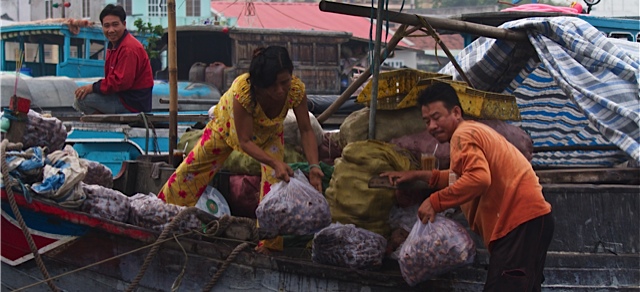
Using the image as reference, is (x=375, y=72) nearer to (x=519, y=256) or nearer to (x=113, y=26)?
(x=519, y=256)

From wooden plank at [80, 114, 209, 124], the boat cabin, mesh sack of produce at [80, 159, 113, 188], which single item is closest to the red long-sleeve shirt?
wooden plank at [80, 114, 209, 124]

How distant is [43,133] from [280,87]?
151cm

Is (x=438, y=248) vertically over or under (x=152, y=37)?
under

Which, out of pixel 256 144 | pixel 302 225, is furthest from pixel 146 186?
pixel 302 225

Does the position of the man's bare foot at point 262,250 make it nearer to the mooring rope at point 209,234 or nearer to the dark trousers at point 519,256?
the mooring rope at point 209,234

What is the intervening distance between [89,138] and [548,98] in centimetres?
589

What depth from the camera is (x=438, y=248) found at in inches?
131

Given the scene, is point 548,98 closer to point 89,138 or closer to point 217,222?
point 217,222

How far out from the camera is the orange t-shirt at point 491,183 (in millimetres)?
3145

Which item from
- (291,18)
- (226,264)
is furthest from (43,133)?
(291,18)

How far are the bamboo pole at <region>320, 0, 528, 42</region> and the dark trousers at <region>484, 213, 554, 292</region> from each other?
1276 millimetres

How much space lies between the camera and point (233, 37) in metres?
15.6

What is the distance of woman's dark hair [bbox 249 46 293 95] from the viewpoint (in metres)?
3.78

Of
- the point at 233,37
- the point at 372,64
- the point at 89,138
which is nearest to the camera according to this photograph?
the point at 372,64
